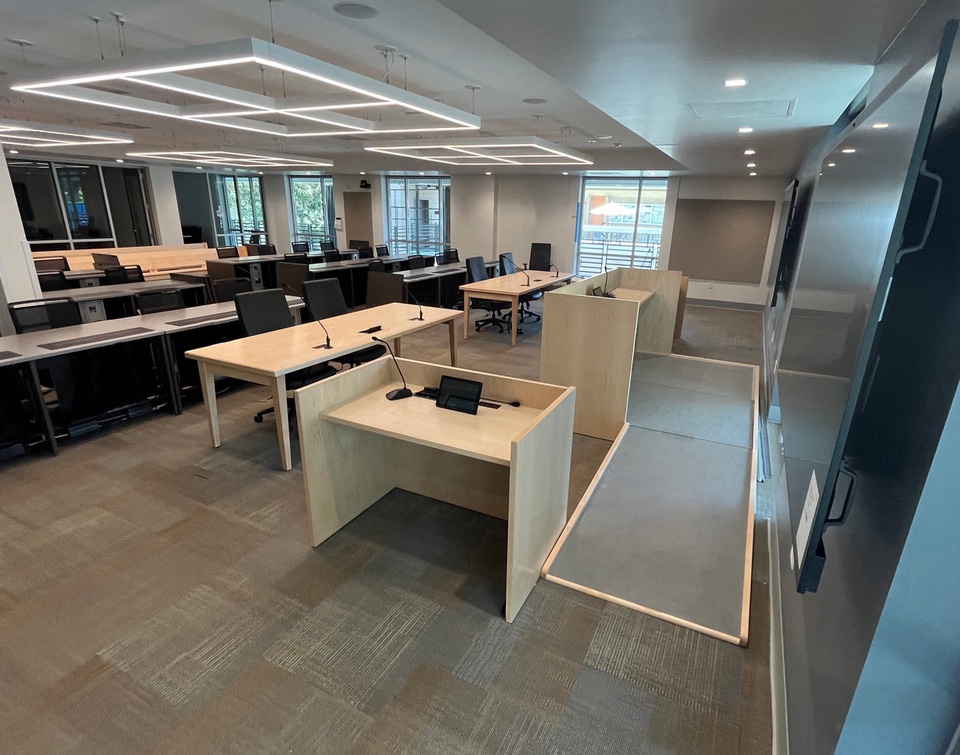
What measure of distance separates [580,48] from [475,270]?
527 cm

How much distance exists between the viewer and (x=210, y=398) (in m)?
3.59

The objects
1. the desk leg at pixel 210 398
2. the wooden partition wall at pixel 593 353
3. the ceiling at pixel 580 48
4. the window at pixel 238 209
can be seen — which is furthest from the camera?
the window at pixel 238 209

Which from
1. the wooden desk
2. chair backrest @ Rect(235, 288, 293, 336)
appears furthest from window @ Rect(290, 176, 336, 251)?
chair backrest @ Rect(235, 288, 293, 336)

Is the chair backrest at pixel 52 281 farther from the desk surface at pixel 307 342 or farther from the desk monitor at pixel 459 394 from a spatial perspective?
the desk monitor at pixel 459 394

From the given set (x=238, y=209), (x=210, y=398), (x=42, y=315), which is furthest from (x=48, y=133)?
(x=238, y=209)

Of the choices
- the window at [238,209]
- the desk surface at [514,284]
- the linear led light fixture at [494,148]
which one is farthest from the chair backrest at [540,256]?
the window at [238,209]

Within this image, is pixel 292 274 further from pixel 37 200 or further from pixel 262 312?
pixel 37 200

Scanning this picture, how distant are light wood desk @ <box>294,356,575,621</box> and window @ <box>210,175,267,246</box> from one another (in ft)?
44.2

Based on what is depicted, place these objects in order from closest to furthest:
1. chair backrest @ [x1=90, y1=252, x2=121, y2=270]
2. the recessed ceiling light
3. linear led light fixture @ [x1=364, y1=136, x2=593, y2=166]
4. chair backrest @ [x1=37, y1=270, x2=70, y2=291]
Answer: the recessed ceiling light < linear led light fixture @ [x1=364, y1=136, x2=593, y2=166] < chair backrest @ [x1=37, y1=270, x2=70, y2=291] < chair backrest @ [x1=90, y1=252, x2=121, y2=270]

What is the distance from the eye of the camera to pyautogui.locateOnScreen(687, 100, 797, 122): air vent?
3355 millimetres

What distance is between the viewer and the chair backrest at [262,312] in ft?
13.1

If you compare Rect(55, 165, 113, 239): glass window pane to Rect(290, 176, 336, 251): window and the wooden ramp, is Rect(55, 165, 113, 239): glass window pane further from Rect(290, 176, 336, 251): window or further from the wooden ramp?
the wooden ramp

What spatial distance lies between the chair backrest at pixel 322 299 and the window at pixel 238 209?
36.3 ft

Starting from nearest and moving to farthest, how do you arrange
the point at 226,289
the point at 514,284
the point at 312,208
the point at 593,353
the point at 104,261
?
1. the point at 593,353
2. the point at 226,289
3. the point at 514,284
4. the point at 104,261
5. the point at 312,208
